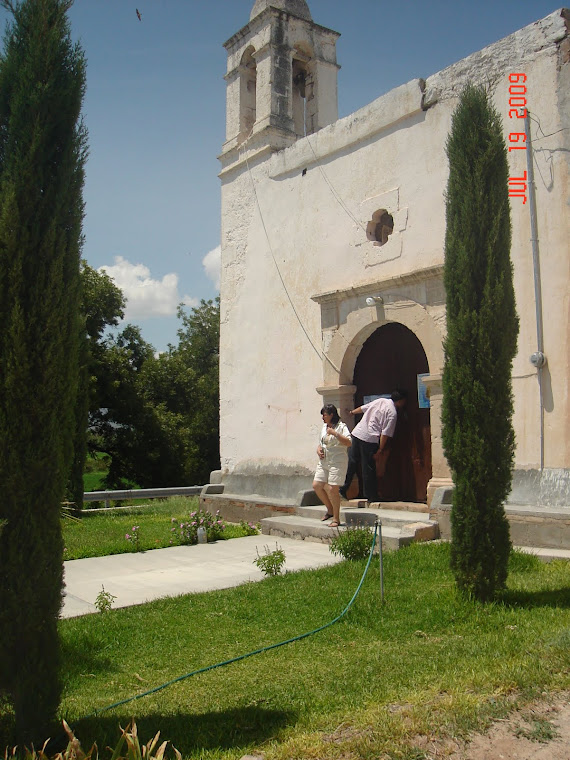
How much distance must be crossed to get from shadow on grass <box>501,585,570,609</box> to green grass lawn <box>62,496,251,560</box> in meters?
4.04

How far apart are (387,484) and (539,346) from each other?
3.28 metres

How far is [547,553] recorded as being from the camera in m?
6.43

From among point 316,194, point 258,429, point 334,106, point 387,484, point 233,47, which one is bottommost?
point 387,484

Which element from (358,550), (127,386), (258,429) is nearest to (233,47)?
(258,429)

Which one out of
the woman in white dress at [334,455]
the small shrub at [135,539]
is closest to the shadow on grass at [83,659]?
the small shrub at [135,539]

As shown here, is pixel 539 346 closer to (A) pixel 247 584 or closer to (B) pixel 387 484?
(B) pixel 387 484

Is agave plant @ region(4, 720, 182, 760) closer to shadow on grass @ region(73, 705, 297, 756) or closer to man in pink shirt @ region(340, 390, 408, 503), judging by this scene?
shadow on grass @ region(73, 705, 297, 756)

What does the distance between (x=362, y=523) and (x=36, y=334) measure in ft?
20.5

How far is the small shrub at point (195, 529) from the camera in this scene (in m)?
8.97

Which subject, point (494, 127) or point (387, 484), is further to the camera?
point (387, 484)

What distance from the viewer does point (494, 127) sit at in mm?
5301

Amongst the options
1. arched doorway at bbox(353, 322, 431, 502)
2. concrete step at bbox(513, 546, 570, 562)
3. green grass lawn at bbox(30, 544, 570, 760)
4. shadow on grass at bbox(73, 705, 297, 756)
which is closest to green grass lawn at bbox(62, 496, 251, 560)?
green grass lawn at bbox(30, 544, 570, 760)

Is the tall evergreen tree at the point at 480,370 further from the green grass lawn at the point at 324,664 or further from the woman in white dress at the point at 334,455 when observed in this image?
the woman in white dress at the point at 334,455

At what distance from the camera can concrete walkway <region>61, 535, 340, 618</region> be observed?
20.3 ft
